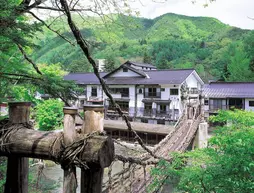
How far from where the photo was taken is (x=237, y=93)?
16438mm

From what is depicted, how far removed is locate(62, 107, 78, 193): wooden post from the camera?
108cm

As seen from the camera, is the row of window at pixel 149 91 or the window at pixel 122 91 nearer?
the row of window at pixel 149 91

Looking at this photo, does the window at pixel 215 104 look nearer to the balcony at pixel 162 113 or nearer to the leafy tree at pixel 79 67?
the balcony at pixel 162 113

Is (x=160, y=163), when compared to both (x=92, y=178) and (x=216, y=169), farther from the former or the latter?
(x=92, y=178)

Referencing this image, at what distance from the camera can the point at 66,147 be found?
42.3 inches

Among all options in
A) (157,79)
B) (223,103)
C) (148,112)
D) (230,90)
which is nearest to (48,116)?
(148,112)

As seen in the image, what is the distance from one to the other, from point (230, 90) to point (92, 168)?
58.4ft

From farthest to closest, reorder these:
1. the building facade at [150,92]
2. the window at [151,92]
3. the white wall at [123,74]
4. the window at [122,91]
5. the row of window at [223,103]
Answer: the white wall at [123,74]
the window at [122,91]
the window at [151,92]
the building facade at [150,92]
the row of window at [223,103]

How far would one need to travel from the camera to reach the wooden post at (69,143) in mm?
1077

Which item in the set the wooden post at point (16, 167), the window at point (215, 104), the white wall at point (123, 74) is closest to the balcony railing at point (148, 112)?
the white wall at point (123, 74)

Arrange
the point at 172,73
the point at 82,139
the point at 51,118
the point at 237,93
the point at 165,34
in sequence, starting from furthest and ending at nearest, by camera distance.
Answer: the point at 165,34 < the point at 172,73 < the point at 237,93 < the point at 51,118 < the point at 82,139

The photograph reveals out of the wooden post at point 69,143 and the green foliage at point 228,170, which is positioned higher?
the wooden post at point 69,143

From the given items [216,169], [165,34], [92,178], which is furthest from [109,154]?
[165,34]

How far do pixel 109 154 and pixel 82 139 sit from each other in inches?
5.5
